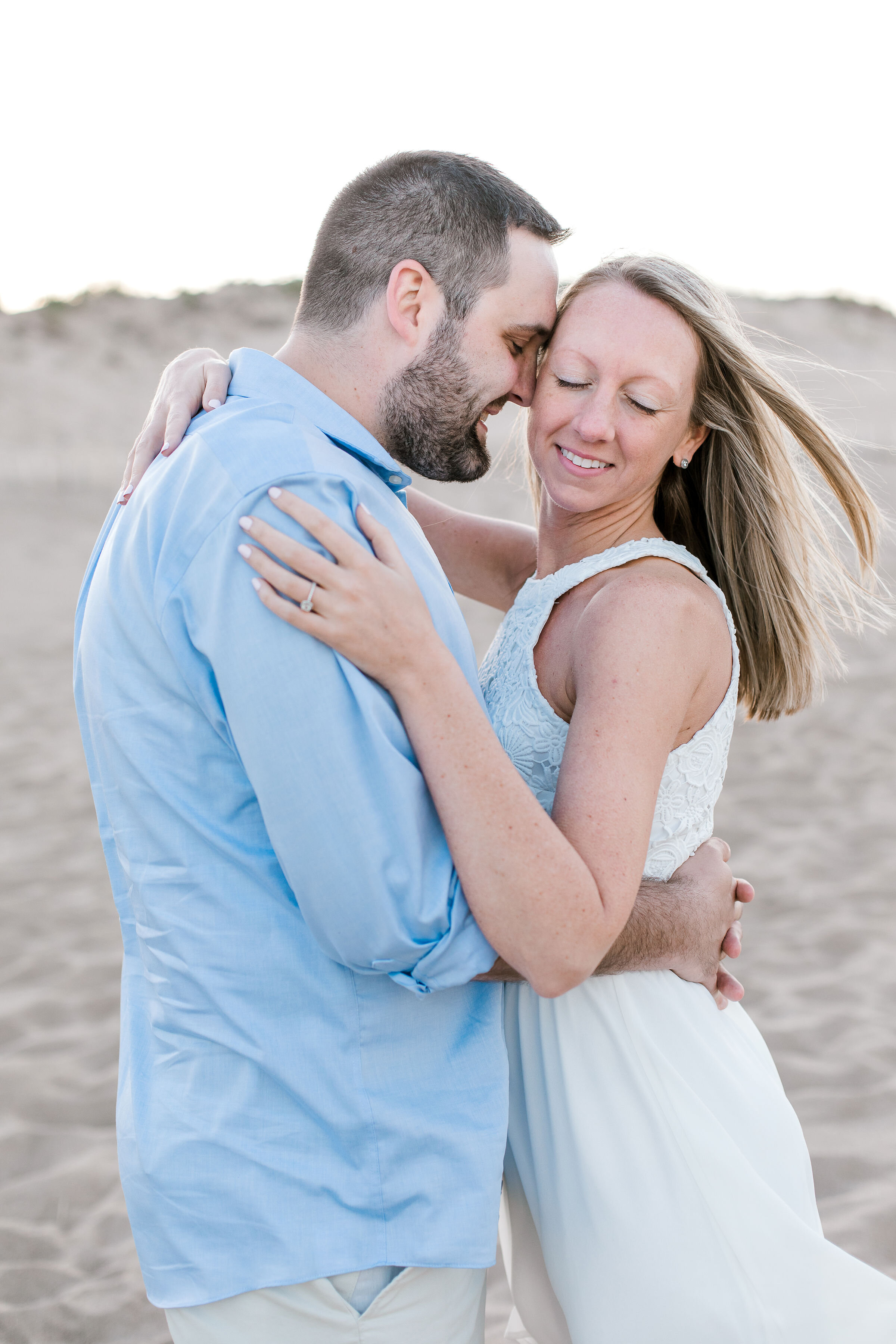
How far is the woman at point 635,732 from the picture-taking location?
4.65 ft

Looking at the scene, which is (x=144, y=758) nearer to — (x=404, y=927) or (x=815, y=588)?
(x=404, y=927)

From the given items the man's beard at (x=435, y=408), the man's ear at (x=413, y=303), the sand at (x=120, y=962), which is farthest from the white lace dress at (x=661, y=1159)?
the sand at (x=120, y=962)

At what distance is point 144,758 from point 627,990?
0.96 meters

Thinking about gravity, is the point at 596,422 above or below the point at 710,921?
above

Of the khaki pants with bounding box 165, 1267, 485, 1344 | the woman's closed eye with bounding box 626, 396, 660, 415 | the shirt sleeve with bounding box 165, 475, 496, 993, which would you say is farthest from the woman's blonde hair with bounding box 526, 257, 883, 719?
the khaki pants with bounding box 165, 1267, 485, 1344

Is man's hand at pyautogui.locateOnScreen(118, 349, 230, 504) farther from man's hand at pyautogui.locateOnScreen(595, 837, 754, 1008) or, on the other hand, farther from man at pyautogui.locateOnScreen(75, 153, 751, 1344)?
man's hand at pyautogui.locateOnScreen(595, 837, 754, 1008)

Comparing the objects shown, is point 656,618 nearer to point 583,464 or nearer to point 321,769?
point 583,464

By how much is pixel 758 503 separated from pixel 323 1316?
5.72 feet

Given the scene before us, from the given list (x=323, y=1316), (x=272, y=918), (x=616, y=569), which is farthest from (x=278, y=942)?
(x=616, y=569)

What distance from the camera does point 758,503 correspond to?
2318mm

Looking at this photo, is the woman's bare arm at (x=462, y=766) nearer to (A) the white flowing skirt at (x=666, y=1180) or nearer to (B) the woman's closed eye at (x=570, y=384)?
(A) the white flowing skirt at (x=666, y=1180)

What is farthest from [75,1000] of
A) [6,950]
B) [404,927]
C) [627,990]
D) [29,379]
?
[29,379]

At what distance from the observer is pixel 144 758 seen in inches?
59.2

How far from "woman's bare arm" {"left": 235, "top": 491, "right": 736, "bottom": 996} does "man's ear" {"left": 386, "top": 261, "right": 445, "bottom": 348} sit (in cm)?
49
